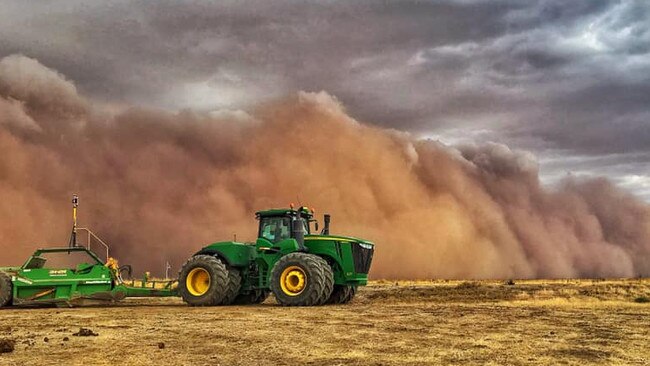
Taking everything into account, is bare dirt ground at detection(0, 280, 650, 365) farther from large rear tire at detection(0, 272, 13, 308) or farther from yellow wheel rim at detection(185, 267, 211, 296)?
yellow wheel rim at detection(185, 267, 211, 296)

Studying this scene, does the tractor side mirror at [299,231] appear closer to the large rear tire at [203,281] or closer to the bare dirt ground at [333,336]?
the large rear tire at [203,281]

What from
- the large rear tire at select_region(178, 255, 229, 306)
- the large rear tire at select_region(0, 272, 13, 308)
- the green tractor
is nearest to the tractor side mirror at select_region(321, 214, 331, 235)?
the green tractor

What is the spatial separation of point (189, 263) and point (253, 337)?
36.0 feet

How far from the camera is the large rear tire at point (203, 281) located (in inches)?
976

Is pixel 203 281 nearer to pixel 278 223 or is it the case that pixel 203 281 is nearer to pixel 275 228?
pixel 275 228

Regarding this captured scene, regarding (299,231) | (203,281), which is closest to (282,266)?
(299,231)

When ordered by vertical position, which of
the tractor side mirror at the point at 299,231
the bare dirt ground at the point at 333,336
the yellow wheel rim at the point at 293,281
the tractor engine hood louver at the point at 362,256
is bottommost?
the bare dirt ground at the point at 333,336

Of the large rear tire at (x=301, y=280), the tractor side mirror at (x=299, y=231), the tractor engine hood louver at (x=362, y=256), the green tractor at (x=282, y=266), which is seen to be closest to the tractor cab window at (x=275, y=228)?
the green tractor at (x=282, y=266)

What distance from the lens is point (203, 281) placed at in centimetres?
2561

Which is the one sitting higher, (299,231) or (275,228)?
(275,228)

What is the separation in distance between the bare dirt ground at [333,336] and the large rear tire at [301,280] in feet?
3.71

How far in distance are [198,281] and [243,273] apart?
1.68 m

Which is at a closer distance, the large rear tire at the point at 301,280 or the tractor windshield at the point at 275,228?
the large rear tire at the point at 301,280

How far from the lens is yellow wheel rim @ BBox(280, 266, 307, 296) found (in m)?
23.8
